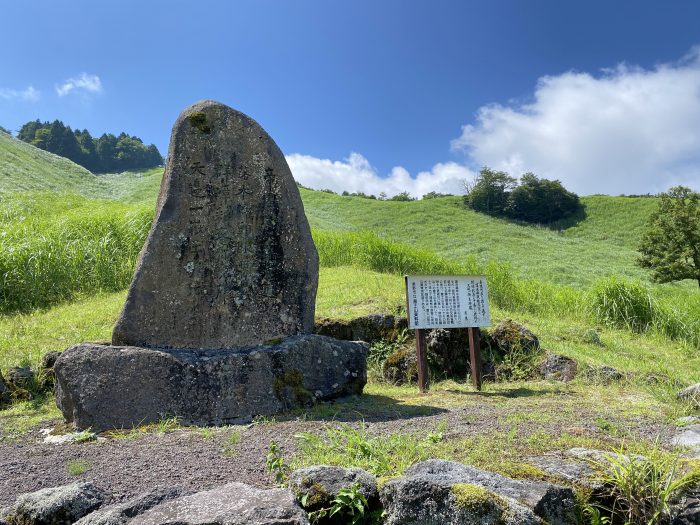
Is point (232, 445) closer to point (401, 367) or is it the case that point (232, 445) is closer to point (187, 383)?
point (187, 383)

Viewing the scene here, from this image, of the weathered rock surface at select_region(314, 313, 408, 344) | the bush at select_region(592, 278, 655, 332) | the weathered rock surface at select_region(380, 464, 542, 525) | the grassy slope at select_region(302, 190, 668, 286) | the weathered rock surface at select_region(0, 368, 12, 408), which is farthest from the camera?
the grassy slope at select_region(302, 190, 668, 286)

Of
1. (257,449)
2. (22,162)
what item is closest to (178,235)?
(257,449)

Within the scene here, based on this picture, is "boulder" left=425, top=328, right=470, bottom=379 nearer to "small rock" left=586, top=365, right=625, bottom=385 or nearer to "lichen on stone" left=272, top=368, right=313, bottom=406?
"small rock" left=586, top=365, right=625, bottom=385

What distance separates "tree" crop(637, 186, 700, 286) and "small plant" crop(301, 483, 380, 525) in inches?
772

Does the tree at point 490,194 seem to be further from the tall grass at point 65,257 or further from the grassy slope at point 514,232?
the tall grass at point 65,257

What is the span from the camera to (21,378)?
23.0 feet

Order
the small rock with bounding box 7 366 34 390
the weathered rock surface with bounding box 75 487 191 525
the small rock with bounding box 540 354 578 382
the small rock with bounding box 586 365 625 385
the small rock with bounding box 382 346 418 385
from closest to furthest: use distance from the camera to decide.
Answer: the weathered rock surface with bounding box 75 487 191 525
the small rock with bounding box 7 366 34 390
the small rock with bounding box 586 365 625 385
the small rock with bounding box 540 354 578 382
the small rock with bounding box 382 346 418 385

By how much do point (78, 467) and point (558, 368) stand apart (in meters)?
6.24

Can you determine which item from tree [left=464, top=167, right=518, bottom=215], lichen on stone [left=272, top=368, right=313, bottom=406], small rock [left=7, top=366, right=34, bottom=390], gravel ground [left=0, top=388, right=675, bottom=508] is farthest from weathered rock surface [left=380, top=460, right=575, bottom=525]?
tree [left=464, top=167, right=518, bottom=215]

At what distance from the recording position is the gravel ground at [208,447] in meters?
3.39

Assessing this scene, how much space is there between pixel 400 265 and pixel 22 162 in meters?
29.4

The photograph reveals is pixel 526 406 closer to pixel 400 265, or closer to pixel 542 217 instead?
pixel 400 265

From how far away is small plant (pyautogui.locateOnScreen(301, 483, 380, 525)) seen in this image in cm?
280

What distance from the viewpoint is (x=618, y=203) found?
4647 centimetres
